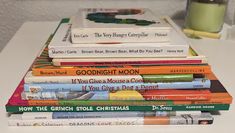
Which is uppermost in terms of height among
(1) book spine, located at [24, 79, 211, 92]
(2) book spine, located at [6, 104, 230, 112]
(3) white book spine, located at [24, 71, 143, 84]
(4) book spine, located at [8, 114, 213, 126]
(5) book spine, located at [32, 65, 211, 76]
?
(5) book spine, located at [32, 65, 211, 76]

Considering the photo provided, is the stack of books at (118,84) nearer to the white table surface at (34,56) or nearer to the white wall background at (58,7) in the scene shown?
the white table surface at (34,56)

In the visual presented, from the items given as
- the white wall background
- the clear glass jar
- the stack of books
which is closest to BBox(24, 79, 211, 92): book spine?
the stack of books

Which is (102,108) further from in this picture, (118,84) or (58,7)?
(58,7)

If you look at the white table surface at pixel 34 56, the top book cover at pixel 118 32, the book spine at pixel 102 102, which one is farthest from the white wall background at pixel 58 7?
the book spine at pixel 102 102

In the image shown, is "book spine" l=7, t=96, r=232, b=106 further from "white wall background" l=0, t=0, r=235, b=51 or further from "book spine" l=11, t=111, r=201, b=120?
"white wall background" l=0, t=0, r=235, b=51

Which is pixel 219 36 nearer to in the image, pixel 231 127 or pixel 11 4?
pixel 231 127

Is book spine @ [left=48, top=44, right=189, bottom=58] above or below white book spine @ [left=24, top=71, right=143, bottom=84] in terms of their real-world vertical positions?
above

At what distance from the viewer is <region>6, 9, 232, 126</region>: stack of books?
1.34 ft

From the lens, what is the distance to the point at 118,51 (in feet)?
1.45

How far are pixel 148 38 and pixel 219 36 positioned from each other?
0.32 metres

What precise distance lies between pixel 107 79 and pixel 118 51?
47mm

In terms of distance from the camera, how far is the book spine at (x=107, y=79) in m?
0.42

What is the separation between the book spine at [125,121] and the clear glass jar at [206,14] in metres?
0.36

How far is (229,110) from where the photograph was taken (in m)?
0.44
